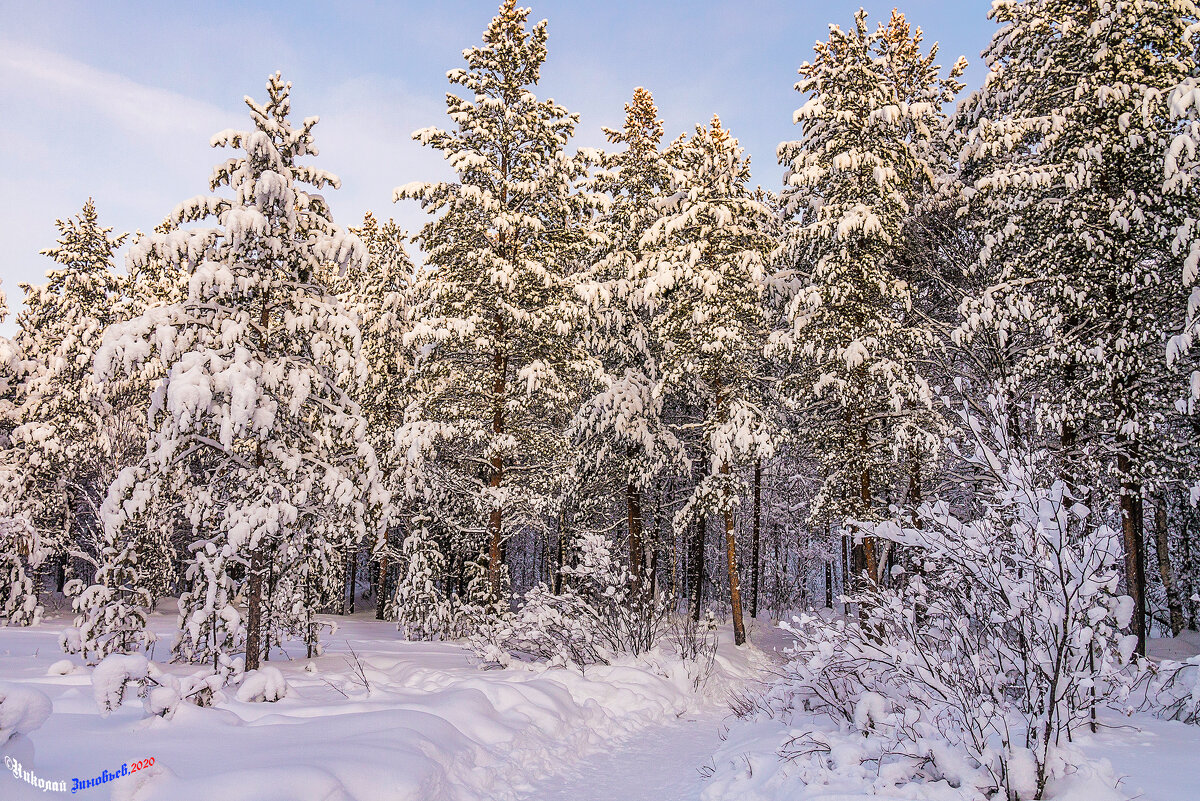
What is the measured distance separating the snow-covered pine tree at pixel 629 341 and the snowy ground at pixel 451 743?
7.16 m

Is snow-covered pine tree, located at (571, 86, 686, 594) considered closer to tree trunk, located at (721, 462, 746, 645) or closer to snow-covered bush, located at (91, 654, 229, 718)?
tree trunk, located at (721, 462, 746, 645)

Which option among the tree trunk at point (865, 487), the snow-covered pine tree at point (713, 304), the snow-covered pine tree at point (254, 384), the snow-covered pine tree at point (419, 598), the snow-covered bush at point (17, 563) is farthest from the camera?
the snow-covered bush at point (17, 563)

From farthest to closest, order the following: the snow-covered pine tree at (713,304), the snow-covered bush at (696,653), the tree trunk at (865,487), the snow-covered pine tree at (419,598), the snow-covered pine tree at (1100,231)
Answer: the snow-covered pine tree at (713,304) → the snow-covered pine tree at (419,598) → the tree trunk at (865,487) → the snow-covered pine tree at (1100,231) → the snow-covered bush at (696,653)

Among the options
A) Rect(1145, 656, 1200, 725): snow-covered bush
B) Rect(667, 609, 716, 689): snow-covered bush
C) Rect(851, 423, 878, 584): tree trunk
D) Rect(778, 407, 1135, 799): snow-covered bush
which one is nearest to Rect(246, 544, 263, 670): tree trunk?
Rect(667, 609, 716, 689): snow-covered bush

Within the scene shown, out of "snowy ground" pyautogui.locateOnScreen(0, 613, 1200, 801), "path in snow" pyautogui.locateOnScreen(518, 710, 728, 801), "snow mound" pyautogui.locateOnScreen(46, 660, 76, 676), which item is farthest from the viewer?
"snow mound" pyautogui.locateOnScreen(46, 660, 76, 676)

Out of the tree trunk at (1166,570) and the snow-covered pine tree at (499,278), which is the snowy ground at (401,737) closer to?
the snow-covered pine tree at (499,278)

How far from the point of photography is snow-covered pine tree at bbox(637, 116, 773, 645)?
15.3 meters

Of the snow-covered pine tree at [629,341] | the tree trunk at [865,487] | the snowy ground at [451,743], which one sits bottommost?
the snowy ground at [451,743]

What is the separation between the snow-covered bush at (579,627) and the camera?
10.8 metres

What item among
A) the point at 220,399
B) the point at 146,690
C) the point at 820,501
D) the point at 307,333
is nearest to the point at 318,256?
the point at 307,333

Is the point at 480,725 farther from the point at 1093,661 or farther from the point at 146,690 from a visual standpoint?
the point at 1093,661

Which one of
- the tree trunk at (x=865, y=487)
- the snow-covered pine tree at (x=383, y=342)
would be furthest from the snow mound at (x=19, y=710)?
the snow-covered pine tree at (x=383, y=342)

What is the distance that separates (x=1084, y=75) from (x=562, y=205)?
10.1 m

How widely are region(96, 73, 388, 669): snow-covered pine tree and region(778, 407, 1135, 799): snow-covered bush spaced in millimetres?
7113
